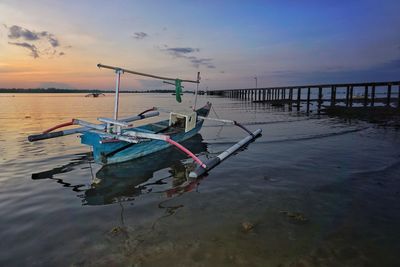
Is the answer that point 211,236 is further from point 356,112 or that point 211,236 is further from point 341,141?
point 356,112

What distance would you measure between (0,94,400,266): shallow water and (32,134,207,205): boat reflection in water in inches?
1.4

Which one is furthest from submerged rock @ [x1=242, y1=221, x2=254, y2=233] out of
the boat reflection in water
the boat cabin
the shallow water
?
the boat cabin

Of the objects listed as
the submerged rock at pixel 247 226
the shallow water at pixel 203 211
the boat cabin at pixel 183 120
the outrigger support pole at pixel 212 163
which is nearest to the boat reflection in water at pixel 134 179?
the shallow water at pixel 203 211

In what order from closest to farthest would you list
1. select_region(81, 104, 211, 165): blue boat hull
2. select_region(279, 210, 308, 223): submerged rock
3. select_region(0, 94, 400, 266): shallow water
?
1. select_region(0, 94, 400, 266): shallow water
2. select_region(279, 210, 308, 223): submerged rock
3. select_region(81, 104, 211, 165): blue boat hull

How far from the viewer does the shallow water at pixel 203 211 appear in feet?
16.6

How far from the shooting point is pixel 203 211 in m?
6.93

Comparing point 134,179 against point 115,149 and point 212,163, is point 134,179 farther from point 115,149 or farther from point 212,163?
point 212,163

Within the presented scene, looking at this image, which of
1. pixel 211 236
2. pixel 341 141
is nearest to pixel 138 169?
pixel 211 236

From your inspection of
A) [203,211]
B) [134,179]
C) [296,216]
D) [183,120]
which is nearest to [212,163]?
[134,179]

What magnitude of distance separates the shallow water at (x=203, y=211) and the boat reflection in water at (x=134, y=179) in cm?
3

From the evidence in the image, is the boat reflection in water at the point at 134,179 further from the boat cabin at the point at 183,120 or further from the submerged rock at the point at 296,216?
the boat cabin at the point at 183,120

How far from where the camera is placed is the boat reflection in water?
825cm

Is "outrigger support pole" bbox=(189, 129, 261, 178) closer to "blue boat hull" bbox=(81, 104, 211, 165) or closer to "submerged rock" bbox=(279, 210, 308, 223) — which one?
"blue boat hull" bbox=(81, 104, 211, 165)

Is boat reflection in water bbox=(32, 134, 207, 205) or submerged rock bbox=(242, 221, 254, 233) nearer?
submerged rock bbox=(242, 221, 254, 233)
